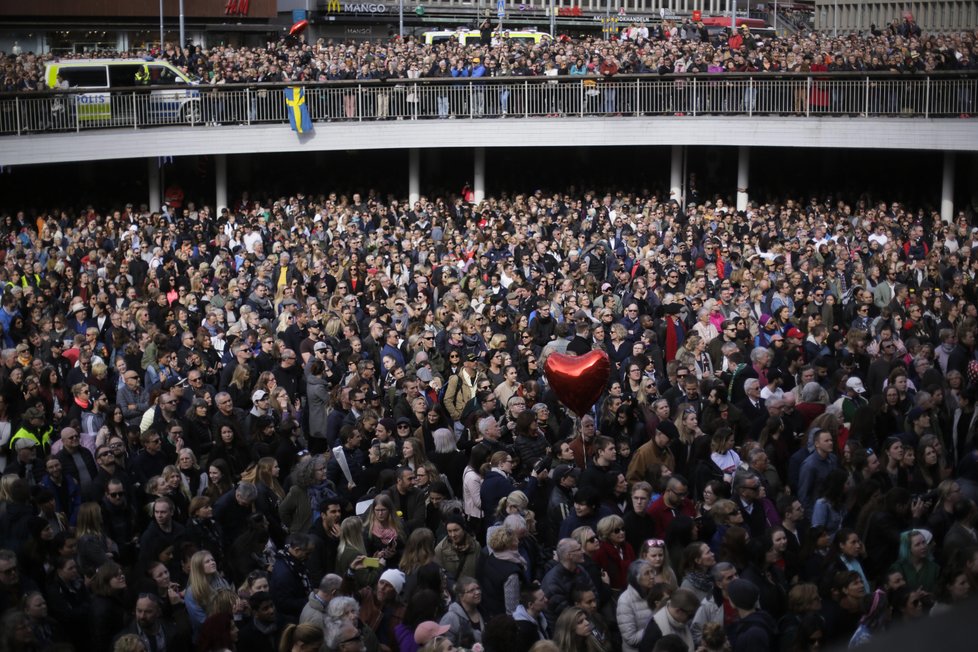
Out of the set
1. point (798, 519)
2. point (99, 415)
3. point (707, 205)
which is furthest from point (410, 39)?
point (798, 519)

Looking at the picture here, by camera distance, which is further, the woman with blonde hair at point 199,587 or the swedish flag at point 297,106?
the swedish flag at point 297,106

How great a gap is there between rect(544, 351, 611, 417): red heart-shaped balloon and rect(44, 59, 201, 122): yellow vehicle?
758 inches

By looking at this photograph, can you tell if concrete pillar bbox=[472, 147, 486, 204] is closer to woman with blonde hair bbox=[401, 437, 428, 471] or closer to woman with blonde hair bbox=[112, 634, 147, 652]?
woman with blonde hair bbox=[401, 437, 428, 471]

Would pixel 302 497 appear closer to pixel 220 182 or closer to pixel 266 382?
pixel 266 382

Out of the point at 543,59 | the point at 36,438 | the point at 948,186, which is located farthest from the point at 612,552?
the point at 543,59

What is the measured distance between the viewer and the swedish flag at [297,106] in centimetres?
2917

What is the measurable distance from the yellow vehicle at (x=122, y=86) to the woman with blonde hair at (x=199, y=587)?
22355 millimetres

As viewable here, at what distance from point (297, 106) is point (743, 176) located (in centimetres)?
996

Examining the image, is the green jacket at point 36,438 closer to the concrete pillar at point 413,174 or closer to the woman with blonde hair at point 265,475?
the woman with blonde hair at point 265,475

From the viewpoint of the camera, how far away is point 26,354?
13.4 meters

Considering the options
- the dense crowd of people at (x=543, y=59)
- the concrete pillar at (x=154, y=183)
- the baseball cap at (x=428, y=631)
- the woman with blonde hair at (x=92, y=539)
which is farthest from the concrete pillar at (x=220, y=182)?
the baseball cap at (x=428, y=631)

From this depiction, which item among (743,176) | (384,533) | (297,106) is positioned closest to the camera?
(384,533)

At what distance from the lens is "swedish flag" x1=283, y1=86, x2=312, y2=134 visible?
95.7ft

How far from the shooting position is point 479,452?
9.64 meters
